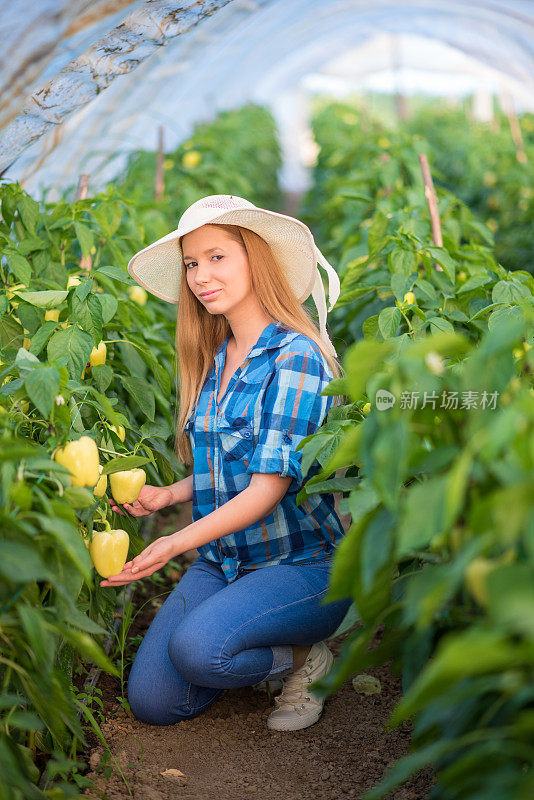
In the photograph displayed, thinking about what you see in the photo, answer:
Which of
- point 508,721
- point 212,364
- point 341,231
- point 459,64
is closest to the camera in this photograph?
point 508,721

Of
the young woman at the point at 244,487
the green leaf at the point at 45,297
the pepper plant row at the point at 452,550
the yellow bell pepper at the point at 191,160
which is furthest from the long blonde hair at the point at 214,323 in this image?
the yellow bell pepper at the point at 191,160

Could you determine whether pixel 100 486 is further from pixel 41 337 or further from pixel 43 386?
pixel 41 337

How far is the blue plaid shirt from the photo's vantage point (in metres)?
1.64

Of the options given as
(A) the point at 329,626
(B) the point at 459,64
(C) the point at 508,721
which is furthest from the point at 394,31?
(C) the point at 508,721

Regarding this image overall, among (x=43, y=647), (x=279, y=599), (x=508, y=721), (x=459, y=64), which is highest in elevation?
(x=459, y=64)

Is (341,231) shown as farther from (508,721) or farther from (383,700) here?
(508,721)

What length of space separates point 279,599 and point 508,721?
2.71 feet

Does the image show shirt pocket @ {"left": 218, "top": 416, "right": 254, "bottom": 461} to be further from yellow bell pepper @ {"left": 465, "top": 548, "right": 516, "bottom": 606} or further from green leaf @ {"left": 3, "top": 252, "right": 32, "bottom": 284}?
yellow bell pepper @ {"left": 465, "top": 548, "right": 516, "bottom": 606}

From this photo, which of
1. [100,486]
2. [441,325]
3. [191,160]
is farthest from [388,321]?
[191,160]

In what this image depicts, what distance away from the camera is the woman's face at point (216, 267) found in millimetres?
1747

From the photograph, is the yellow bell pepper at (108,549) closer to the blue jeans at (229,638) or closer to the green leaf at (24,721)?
the blue jeans at (229,638)

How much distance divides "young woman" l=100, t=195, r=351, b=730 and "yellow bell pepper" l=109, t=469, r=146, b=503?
116mm

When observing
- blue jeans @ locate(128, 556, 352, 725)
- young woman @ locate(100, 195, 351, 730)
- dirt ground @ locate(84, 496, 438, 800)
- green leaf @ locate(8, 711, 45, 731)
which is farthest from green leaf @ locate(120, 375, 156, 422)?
green leaf @ locate(8, 711, 45, 731)

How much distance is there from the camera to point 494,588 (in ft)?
2.45
